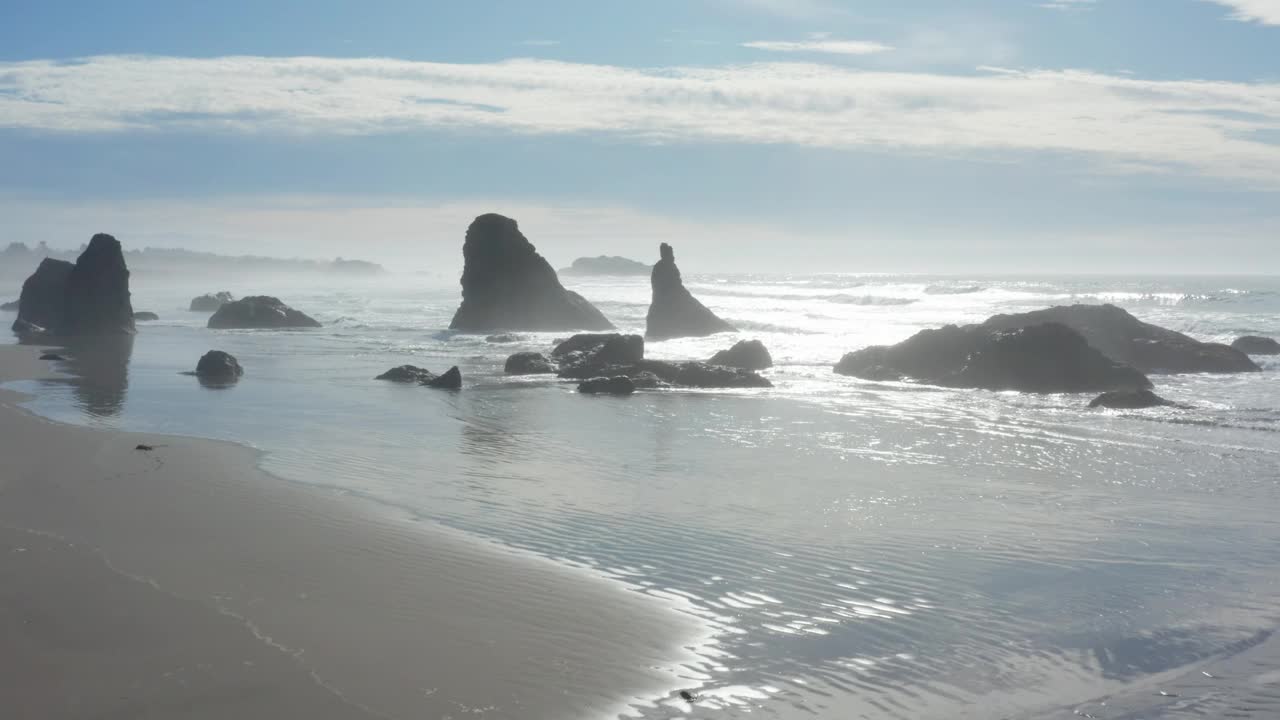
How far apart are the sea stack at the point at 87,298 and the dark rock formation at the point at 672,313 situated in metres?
28.8

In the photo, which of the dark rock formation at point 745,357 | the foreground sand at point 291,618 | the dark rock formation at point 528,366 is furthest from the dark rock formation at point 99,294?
the foreground sand at point 291,618

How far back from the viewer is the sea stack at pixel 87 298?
5475 cm

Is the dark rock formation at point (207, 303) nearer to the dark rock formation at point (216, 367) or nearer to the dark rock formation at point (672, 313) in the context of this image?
the dark rock formation at point (672, 313)

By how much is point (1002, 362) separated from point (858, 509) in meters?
18.6

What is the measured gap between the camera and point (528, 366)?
33906 mm

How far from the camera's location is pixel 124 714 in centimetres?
611

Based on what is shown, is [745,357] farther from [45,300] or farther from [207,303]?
[207,303]

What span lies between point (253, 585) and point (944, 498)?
9.05 meters

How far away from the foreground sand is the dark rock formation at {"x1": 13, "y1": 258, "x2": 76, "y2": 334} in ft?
162

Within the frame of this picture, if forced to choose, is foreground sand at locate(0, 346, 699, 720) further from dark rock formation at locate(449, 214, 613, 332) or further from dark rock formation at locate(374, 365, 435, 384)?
dark rock formation at locate(449, 214, 613, 332)

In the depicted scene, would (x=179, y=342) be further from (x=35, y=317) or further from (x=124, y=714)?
(x=124, y=714)

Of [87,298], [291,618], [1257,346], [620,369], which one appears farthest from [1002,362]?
[87,298]

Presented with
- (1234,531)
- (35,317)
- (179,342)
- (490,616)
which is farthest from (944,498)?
(35,317)

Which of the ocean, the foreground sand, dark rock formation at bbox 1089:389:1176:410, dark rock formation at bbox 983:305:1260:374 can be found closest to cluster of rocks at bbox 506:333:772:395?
the ocean
